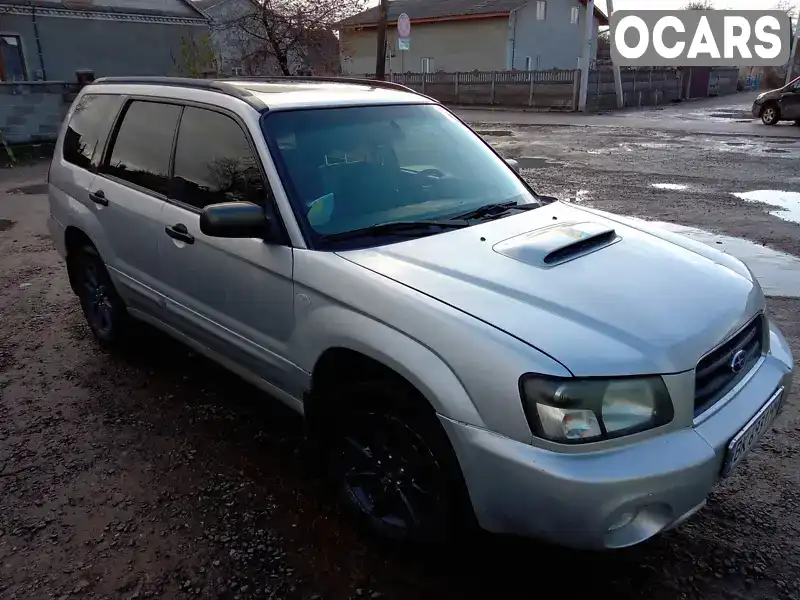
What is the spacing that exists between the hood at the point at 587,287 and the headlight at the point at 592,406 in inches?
2.1

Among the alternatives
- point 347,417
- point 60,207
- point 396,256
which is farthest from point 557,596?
point 60,207

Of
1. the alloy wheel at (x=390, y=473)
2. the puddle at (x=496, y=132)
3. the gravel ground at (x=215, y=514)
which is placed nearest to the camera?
the alloy wheel at (x=390, y=473)

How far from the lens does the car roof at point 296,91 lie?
333 cm

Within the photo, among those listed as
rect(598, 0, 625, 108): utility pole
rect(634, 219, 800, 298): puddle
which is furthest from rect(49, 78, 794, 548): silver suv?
rect(598, 0, 625, 108): utility pole

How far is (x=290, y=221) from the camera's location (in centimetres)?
290

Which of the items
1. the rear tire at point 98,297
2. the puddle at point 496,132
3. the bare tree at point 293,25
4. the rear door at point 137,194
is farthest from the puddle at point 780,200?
the bare tree at point 293,25

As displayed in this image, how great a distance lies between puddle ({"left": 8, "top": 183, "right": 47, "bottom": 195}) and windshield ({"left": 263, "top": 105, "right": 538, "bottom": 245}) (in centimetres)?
974

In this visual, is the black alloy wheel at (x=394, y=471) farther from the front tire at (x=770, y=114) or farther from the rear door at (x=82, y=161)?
the front tire at (x=770, y=114)

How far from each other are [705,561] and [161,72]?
1066 inches

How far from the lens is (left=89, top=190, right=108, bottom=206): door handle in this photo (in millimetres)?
4203

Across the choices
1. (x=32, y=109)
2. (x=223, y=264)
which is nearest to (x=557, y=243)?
(x=223, y=264)

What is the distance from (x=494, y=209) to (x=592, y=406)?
1.44m

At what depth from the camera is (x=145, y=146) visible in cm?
396

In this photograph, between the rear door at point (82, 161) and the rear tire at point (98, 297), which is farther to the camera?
the rear tire at point (98, 297)
